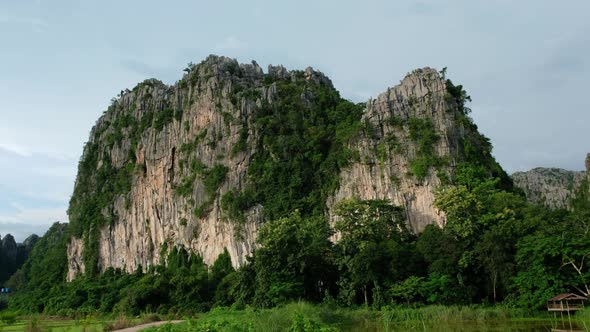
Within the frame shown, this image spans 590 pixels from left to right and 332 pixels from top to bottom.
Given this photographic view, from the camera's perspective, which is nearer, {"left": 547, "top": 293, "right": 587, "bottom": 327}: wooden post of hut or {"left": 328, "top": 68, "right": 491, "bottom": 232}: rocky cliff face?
{"left": 547, "top": 293, "right": 587, "bottom": 327}: wooden post of hut

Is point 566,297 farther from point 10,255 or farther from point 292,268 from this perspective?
point 10,255

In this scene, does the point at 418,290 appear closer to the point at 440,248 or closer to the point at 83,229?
the point at 440,248

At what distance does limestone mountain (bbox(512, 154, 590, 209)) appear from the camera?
67156 mm

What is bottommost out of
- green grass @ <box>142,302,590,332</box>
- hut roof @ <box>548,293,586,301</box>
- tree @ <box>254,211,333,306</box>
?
green grass @ <box>142,302,590,332</box>

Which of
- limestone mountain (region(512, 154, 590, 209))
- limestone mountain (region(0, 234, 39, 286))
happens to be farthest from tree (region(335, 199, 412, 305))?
limestone mountain (region(0, 234, 39, 286))

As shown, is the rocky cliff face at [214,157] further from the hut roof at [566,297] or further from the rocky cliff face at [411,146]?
the hut roof at [566,297]

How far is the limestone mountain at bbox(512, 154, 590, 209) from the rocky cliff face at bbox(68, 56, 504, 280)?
18.5 metres

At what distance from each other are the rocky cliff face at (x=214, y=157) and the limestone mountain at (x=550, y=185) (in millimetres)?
18504

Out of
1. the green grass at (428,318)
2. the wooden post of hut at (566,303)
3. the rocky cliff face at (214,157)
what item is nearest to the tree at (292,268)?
the green grass at (428,318)

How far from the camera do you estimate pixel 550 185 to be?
259 ft

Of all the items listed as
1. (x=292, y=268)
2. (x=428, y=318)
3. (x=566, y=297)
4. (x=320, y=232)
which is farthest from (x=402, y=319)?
(x=320, y=232)

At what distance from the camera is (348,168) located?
52.2 metres

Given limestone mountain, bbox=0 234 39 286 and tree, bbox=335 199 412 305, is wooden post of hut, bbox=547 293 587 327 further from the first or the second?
limestone mountain, bbox=0 234 39 286

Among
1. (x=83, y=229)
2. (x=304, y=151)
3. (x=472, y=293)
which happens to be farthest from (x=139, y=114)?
(x=472, y=293)
